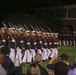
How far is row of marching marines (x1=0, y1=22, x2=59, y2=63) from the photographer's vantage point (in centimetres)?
1595

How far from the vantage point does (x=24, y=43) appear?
1744 cm

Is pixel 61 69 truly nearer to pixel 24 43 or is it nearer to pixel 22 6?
pixel 24 43

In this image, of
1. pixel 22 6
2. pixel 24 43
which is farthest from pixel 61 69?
pixel 22 6

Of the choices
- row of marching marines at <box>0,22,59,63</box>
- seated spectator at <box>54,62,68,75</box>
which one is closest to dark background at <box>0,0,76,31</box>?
row of marching marines at <box>0,22,59,63</box>

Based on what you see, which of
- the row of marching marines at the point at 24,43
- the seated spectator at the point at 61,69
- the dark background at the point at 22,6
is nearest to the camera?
the seated spectator at the point at 61,69

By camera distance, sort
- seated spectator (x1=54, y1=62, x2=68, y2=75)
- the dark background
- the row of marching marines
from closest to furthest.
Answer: seated spectator (x1=54, y1=62, x2=68, y2=75)
the row of marching marines
the dark background

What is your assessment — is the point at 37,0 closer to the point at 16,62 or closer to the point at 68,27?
the point at 68,27

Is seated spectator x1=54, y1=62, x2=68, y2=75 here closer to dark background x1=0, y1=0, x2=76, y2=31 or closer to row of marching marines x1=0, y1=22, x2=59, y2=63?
row of marching marines x1=0, y1=22, x2=59, y2=63

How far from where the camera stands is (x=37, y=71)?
22.2 ft

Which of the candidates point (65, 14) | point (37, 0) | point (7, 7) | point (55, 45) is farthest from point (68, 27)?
point (55, 45)

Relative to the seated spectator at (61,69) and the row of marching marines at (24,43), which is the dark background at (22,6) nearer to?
the row of marching marines at (24,43)

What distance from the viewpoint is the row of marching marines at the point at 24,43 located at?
15945mm

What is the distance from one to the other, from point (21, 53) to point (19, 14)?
37910 millimetres

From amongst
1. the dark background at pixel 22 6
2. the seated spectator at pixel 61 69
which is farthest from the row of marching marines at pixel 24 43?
the dark background at pixel 22 6
